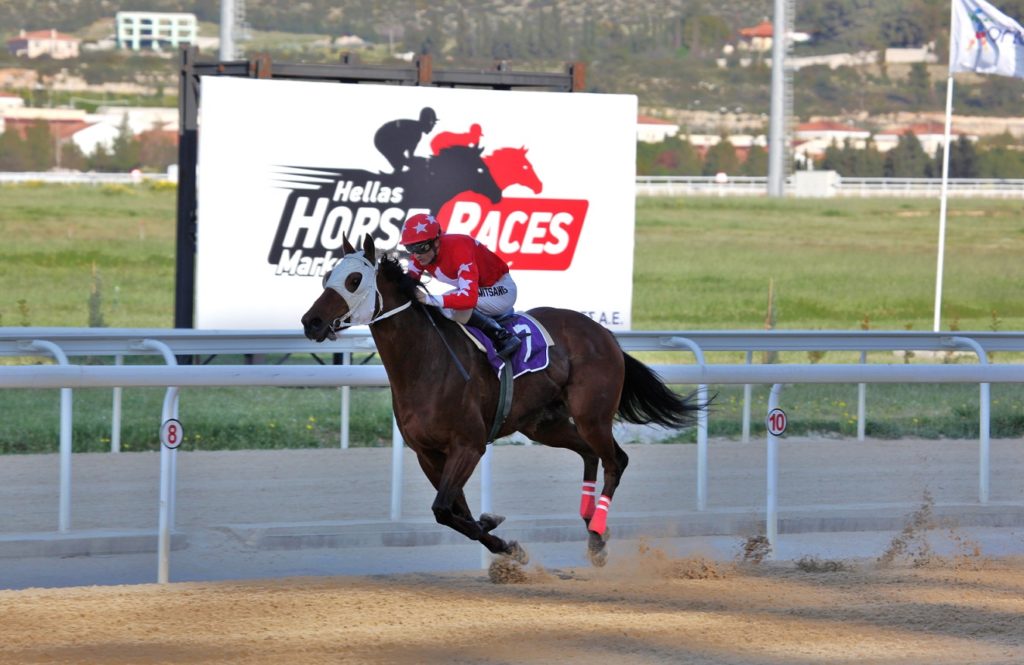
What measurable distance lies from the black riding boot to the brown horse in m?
0.10

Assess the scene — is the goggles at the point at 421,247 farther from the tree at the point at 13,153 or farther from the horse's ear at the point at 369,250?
the tree at the point at 13,153

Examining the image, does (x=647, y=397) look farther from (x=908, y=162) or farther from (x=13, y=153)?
(x=908, y=162)

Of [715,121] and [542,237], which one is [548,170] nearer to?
[542,237]

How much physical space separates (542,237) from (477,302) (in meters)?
7.45

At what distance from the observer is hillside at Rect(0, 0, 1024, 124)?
96125mm

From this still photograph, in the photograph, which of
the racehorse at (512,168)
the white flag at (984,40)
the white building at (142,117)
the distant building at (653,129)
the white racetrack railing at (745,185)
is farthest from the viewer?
the distant building at (653,129)

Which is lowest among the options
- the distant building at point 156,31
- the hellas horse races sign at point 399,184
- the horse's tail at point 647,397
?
the horse's tail at point 647,397

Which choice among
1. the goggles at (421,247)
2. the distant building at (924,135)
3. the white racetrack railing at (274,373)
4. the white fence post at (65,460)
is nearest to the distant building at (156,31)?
the distant building at (924,135)

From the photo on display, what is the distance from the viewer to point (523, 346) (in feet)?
21.6

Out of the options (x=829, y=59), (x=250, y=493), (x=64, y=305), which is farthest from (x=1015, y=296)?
(x=829, y=59)

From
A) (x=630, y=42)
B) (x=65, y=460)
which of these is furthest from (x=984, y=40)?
(x=630, y=42)

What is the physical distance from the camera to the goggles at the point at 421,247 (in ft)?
20.5

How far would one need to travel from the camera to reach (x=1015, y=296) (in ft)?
102

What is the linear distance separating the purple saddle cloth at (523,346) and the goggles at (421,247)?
15.9 inches
